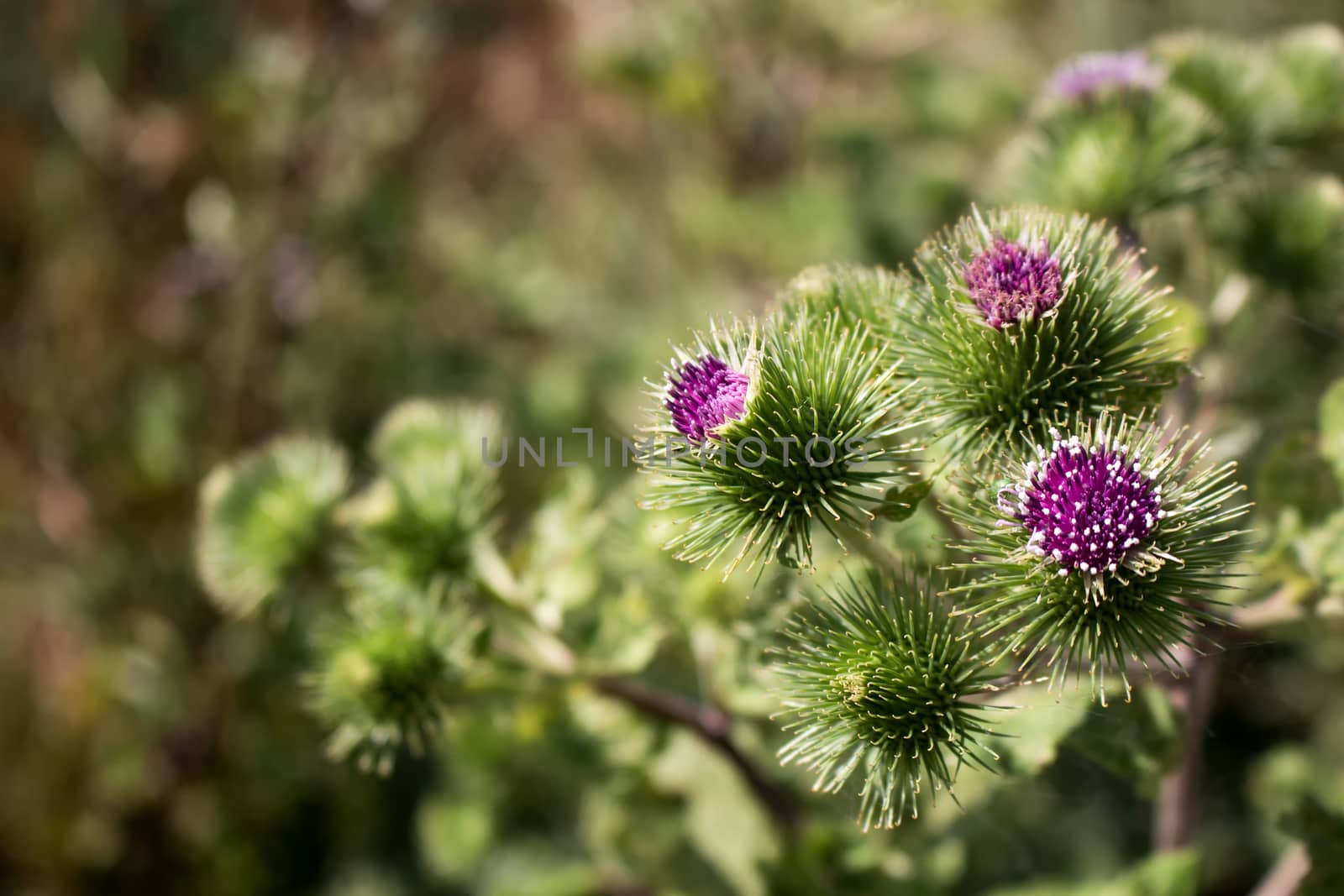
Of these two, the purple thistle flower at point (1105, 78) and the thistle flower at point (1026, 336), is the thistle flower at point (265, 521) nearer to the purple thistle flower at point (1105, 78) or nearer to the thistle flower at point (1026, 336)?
the thistle flower at point (1026, 336)

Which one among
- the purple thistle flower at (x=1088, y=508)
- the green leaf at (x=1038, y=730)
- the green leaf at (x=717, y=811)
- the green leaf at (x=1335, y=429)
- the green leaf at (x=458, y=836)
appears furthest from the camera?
the green leaf at (x=458, y=836)

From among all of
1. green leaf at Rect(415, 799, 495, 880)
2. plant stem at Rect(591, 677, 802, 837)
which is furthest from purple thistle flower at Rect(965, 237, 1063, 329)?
green leaf at Rect(415, 799, 495, 880)

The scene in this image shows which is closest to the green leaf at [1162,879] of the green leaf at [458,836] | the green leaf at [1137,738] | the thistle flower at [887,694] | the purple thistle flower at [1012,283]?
the green leaf at [1137,738]

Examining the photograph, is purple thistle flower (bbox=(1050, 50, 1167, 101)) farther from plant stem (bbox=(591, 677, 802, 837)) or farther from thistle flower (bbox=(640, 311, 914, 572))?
plant stem (bbox=(591, 677, 802, 837))

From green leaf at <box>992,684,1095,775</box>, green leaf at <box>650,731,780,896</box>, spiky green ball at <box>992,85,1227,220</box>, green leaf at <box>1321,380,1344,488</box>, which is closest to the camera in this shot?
green leaf at <box>992,684,1095,775</box>

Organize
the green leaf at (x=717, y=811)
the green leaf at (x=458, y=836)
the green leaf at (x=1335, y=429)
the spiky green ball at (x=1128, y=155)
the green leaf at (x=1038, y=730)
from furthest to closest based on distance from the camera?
the green leaf at (x=458, y=836)
the green leaf at (x=717, y=811)
the spiky green ball at (x=1128, y=155)
the green leaf at (x=1335, y=429)
the green leaf at (x=1038, y=730)

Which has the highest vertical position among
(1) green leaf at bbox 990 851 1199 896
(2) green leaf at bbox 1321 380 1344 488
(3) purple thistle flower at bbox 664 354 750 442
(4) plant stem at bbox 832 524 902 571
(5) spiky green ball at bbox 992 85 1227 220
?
(5) spiky green ball at bbox 992 85 1227 220

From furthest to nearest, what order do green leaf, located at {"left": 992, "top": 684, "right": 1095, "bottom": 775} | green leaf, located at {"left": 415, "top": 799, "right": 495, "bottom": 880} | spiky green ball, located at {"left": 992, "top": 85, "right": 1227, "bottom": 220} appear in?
1. green leaf, located at {"left": 415, "top": 799, "right": 495, "bottom": 880}
2. spiky green ball, located at {"left": 992, "top": 85, "right": 1227, "bottom": 220}
3. green leaf, located at {"left": 992, "top": 684, "right": 1095, "bottom": 775}
